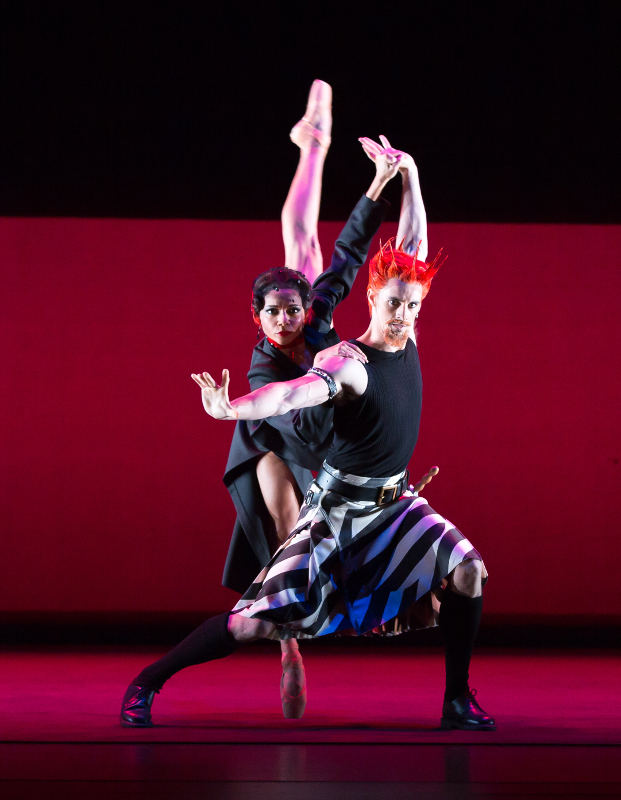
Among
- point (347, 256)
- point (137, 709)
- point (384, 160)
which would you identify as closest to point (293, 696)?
point (137, 709)

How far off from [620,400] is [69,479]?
250 cm

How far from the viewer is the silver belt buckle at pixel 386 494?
2490 mm

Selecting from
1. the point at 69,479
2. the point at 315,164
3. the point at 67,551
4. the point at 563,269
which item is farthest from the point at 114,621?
the point at 563,269

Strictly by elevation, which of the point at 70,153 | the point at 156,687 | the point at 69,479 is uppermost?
the point at 70,153

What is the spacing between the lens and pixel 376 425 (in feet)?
8.09

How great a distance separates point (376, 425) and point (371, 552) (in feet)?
1.08

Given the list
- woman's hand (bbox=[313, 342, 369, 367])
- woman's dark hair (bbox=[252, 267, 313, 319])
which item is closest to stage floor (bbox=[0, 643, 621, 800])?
woman's hand (bbox=[313, 342, 369, 367])

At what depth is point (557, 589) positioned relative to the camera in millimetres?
4227

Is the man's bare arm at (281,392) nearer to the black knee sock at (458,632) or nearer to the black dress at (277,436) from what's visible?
the black dress at (277,436)

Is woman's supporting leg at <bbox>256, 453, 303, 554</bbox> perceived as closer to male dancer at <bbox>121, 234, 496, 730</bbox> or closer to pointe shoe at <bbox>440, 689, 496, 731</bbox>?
male dancer at <bbox>121, 234, 496, 730</bbox>

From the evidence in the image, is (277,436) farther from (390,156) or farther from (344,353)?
(390,156)

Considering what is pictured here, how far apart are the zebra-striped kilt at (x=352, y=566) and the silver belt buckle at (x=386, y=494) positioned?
0.05 feet

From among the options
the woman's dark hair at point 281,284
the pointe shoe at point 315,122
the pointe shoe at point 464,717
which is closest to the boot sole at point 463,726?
the pointe shoe at point 464,717

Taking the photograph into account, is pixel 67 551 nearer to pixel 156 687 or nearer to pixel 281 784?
pixel 156 687
